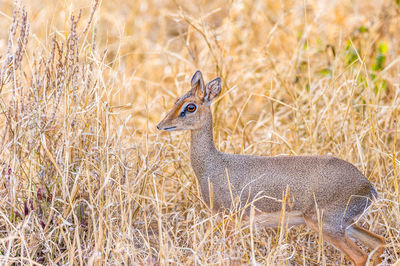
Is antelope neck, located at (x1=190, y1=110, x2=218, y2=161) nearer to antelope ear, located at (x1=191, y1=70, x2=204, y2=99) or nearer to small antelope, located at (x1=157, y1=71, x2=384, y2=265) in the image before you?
small antelope, located at (x1=157, y1=71, x2=384, y2=265)

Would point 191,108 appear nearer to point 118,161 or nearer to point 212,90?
point 212,90

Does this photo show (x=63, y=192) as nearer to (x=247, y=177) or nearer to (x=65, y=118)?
(x=65, y=118)

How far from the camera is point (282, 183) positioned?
11.3 feet

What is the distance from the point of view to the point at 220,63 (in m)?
5.03

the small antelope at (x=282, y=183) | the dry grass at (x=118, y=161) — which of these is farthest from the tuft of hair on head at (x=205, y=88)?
the dry grass at (x=118, y=161)

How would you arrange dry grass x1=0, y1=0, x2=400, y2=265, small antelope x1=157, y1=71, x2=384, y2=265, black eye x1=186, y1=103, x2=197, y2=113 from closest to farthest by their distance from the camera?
dry grass x1=0, y1=0, x2=400, y2=265 < small antelope x1=157, y1=71, x2=384, y2=265 < black eye x1=186, y1=103, x2=197, y2=113

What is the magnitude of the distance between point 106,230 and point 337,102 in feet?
7.32

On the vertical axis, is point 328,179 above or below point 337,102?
below

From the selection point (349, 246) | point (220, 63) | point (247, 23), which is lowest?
point (349, 246)

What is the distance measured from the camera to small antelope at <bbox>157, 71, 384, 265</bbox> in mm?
3354

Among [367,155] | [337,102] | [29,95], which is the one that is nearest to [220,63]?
[337,102]

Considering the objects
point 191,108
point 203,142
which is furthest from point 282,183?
point 191,108

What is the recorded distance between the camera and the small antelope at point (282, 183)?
132 inches

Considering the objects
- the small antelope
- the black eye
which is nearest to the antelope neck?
the small antelope
